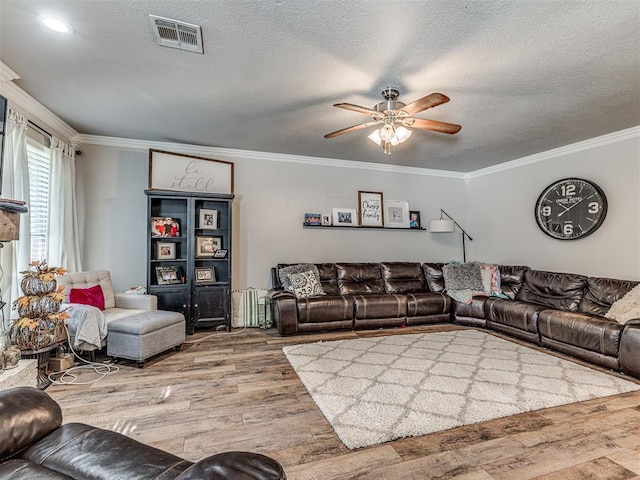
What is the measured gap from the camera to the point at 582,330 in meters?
3.27

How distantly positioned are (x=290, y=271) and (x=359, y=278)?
3.84 ft

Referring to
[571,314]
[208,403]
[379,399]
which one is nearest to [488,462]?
[379,399]

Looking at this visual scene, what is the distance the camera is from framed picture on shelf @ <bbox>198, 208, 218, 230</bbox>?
452cm

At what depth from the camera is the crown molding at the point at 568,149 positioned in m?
3.86

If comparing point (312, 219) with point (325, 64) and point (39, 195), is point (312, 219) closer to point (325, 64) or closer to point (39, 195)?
point (325, 64)

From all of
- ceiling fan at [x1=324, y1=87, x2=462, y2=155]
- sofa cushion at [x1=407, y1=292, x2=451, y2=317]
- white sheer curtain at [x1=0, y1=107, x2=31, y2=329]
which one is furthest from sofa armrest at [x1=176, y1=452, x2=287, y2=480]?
sofa cushion at [x1=407, y1=292, x2=451, y2=317]

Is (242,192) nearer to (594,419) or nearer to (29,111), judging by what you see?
(29,111)

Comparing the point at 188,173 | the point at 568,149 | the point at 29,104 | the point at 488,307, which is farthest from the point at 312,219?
the point at 568,149

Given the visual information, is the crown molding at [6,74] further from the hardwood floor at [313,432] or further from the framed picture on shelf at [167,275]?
the hardwood floor at [313,432]

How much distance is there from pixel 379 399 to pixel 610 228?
3845 millimetres

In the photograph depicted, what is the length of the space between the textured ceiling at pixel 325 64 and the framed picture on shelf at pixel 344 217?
5.56 ft

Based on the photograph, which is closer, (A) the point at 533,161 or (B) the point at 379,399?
(B) the point at 379,399

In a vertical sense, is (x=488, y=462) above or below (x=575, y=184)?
below

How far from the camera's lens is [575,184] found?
14.3 feet
